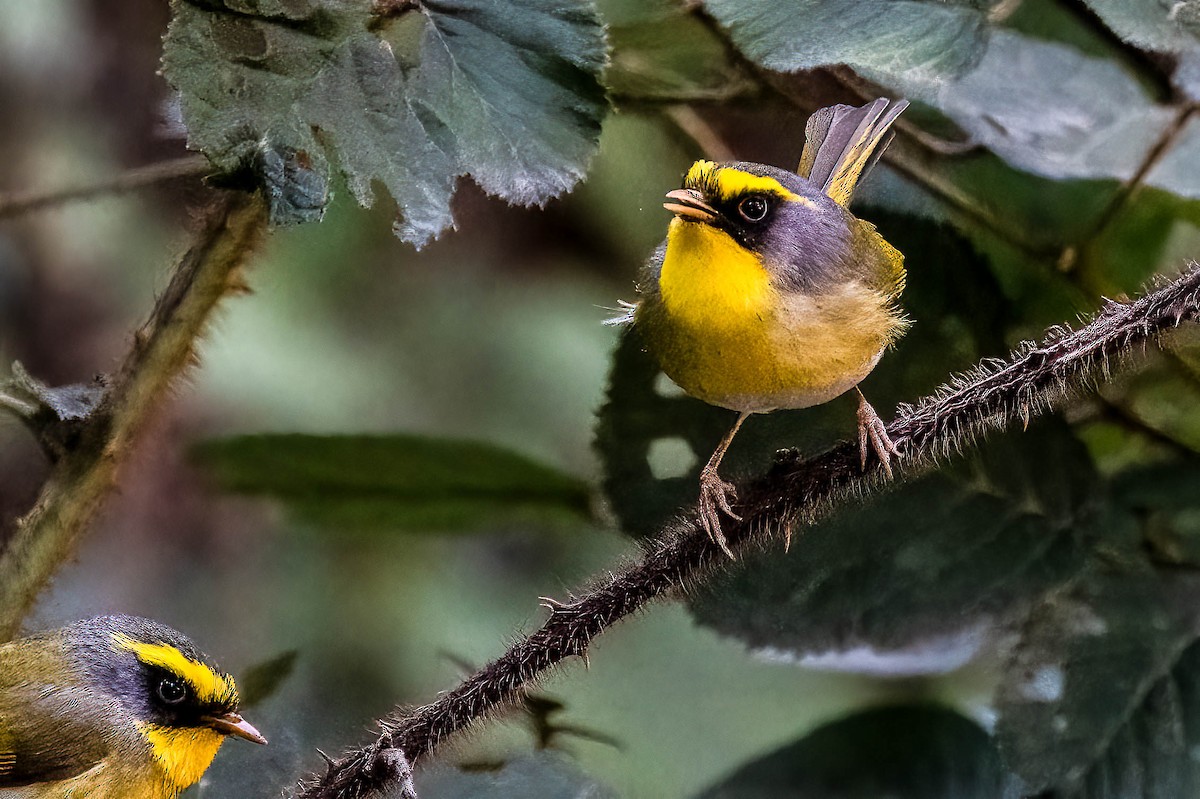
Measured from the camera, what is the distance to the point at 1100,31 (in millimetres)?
879

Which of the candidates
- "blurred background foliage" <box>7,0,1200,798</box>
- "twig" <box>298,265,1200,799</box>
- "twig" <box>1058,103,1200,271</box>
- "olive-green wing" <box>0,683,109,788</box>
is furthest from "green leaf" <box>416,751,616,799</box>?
"twig" <box>1058,103,1200,271</box>

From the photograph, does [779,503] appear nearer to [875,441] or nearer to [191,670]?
[875,441]

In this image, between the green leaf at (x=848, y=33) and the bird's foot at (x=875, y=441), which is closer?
the bird's foot at (x=875, y=441)

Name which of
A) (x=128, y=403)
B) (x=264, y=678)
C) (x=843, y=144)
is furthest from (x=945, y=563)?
(x=128, y=403)

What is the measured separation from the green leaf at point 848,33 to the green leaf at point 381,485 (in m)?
0.35

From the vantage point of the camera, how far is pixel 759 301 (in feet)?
2.10

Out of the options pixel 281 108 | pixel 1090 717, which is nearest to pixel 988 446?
pixel 1090 717

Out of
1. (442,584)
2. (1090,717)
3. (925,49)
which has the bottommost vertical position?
(1090,717)

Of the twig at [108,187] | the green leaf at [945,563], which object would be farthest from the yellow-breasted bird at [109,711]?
the green leaf at [945,563]

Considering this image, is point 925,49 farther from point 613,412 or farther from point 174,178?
point 174,178

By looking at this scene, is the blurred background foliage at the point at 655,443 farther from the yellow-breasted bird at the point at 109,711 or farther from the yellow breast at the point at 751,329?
the yellow breast at the point at 751,329

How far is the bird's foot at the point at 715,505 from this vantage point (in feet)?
1.97

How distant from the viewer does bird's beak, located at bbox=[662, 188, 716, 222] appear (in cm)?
61

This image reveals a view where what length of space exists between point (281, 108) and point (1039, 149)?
604 millimetres
